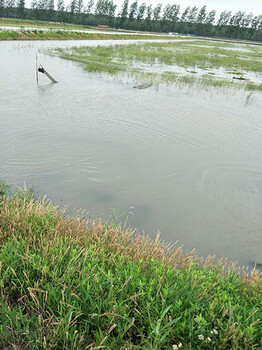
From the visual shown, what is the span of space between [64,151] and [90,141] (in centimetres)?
109

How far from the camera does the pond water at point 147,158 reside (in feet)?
17.3

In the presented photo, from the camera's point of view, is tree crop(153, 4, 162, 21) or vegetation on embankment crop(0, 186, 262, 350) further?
tree crop(153, 4, 162, 21)

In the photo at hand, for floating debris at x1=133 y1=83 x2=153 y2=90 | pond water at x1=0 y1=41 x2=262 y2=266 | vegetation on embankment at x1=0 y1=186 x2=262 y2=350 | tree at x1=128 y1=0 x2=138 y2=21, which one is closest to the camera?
vegetation on embankment at x1=0 y1=186 x2=262 y2=350

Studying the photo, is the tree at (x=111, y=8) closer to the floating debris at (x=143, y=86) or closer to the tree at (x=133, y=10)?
the tree at (x=133, y=10)

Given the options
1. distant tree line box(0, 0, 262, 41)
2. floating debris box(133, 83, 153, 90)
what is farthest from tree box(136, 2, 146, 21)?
floating debris box(133, 83, 153, 90)

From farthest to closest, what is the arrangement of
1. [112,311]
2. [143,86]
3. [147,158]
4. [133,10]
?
1. [133,10]
2. [143,86]
3. [147,158]
4. [112,311]

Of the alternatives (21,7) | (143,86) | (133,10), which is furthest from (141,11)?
(143,86)

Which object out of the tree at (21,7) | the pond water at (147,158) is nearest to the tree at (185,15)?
the tree at (21,7)

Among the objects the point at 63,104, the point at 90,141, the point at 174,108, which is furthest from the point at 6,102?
the point at 174,108

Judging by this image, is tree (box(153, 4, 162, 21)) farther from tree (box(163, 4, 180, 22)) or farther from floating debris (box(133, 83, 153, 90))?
floating debris (box(133, 83, 153, 90))

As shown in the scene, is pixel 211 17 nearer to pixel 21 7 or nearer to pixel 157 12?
pixel 157 12

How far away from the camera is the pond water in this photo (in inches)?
207

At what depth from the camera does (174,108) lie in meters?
12.3

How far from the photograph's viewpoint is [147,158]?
24.8ft
